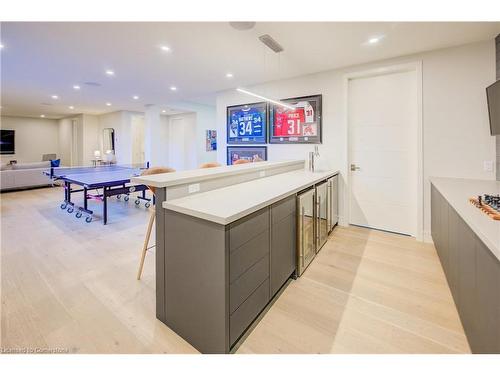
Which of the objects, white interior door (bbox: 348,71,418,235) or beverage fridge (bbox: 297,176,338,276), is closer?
beverage fridge (bbox: 297,176,338,276)

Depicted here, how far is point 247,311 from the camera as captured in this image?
166cm

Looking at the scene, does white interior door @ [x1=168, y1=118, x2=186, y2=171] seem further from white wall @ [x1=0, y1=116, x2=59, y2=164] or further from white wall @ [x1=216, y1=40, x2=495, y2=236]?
→ white wall @ [x1=216, y1=40, x2=495, y2=236]

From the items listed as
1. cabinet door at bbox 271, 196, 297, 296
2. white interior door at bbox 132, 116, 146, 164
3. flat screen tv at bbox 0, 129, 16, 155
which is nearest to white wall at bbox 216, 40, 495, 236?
cabinet door at bbox 271, 196, 297, 296

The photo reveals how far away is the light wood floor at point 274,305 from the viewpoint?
64.5 inches

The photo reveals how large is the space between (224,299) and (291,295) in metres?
0.95

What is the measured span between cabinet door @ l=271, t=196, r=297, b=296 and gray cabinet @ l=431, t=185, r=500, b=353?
1.19m

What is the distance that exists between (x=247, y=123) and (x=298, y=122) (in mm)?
1113

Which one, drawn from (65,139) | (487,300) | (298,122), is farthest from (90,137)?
(487,300)

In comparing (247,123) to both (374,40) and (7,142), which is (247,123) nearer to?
(374,40)

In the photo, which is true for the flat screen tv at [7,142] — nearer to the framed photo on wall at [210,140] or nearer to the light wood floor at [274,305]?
the framed photo on wall at [210,140]

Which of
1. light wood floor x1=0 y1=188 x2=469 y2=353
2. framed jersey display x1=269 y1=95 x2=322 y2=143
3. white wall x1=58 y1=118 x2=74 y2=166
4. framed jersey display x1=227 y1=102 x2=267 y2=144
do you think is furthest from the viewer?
white wall x1=58 y1=118 x2=74 y2=166

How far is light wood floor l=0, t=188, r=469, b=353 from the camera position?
1.64 m

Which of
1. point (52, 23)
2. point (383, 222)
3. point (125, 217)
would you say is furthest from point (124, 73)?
point (383, 222)
